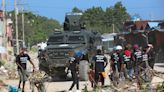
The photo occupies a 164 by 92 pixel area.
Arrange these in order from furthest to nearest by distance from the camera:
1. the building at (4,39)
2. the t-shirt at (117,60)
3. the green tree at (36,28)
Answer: the green tree at (36,28) < the building at (4,39) < the t-shirt at (117,60)

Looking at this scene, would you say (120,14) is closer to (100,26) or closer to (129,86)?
(100,26)

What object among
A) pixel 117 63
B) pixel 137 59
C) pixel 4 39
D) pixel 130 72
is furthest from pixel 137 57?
pixel 4 39

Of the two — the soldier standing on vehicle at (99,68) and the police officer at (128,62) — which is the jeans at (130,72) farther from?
the soldier standing on vehicle at (99,68)

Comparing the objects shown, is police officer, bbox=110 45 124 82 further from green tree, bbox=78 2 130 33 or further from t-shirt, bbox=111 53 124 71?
green tree, bbox=78 2 130 33

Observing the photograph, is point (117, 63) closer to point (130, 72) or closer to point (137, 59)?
point (130, 72)

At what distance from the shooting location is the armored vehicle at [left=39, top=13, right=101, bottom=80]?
25578 mm

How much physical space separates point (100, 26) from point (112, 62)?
11650cm

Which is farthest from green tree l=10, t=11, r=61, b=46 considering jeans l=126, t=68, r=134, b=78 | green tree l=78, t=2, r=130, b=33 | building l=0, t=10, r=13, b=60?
jeans l=126, t=68, r=134, b=78

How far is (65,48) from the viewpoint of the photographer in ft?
85.1

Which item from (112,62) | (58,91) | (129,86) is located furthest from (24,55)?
(129,86)

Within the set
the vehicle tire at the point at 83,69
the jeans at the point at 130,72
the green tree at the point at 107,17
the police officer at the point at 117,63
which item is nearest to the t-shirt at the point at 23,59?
the police officer at the point at 117,63

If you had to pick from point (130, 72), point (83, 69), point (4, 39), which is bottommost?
point (4, 39)

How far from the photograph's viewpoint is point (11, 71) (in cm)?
3322

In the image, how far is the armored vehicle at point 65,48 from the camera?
2558 centimetres
